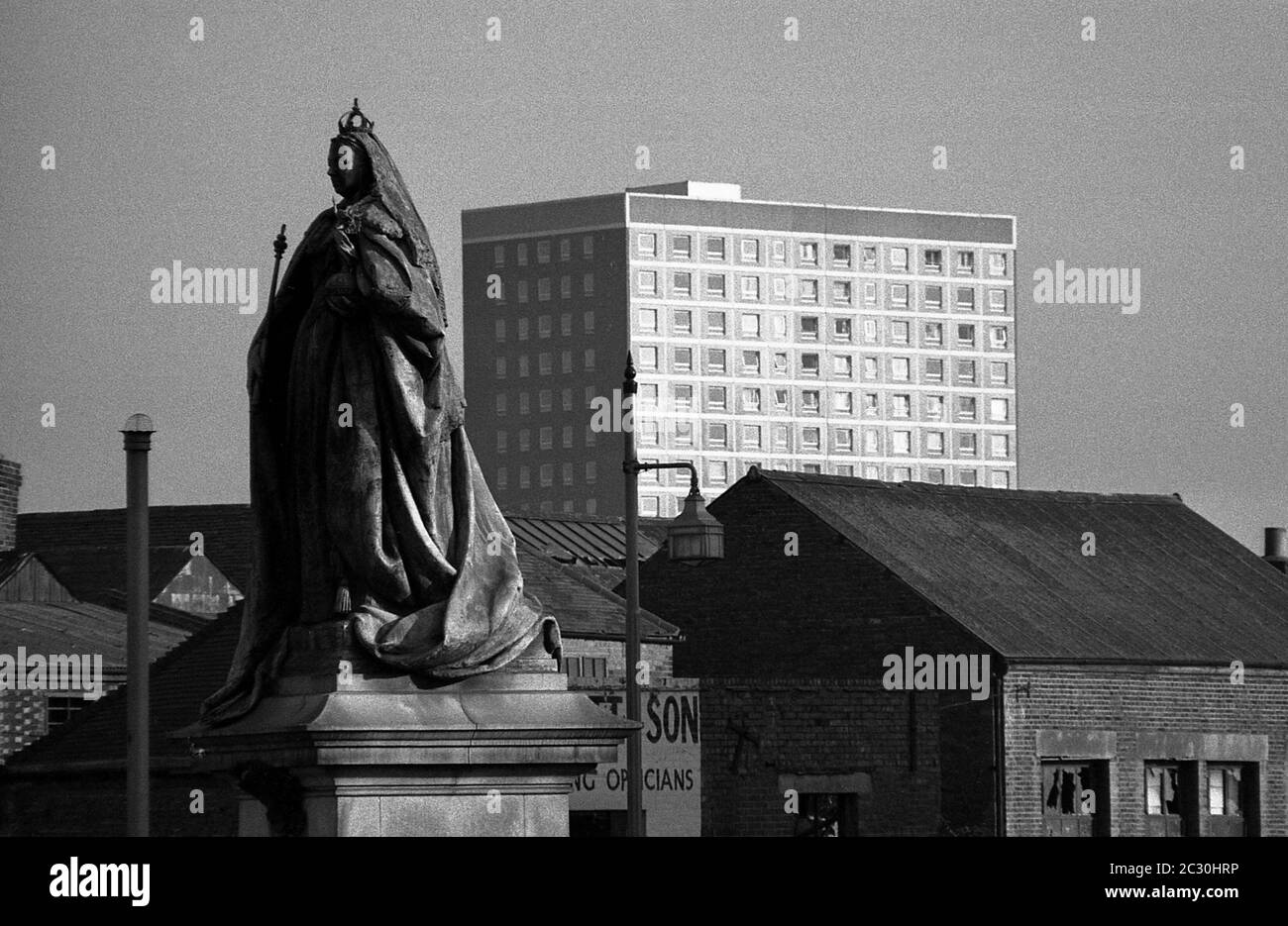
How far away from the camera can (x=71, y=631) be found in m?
45.1

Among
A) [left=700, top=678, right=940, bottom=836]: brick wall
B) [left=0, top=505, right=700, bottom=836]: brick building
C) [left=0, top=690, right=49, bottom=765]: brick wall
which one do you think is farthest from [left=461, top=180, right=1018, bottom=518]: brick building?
[left=0, top=690, right=49, bottom=765]: brick wall

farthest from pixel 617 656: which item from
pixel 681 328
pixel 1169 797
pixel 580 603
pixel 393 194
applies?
pixel 681 328

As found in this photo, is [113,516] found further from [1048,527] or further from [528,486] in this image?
[528,486]

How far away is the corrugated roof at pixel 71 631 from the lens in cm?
4359

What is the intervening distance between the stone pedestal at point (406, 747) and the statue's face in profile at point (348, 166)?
195 cm

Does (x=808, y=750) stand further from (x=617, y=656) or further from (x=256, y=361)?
(x=256, y=361)

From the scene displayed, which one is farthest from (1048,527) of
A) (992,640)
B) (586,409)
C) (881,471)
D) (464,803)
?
(881,471)

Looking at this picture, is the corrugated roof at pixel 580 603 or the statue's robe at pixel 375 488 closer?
the statue's robe at pixel 375 488

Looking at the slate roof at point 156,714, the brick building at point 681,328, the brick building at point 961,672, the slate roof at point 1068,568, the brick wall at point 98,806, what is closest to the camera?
the brick wall at point 98,806

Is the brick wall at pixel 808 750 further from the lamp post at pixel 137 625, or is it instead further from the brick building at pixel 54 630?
the lamp post at pixel 137 625

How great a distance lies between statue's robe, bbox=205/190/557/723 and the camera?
12.3 m

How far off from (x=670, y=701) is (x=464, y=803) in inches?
1216

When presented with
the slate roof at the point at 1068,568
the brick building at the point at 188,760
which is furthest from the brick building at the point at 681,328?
the brick building at the point at 188,760

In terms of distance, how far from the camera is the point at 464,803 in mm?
12141
